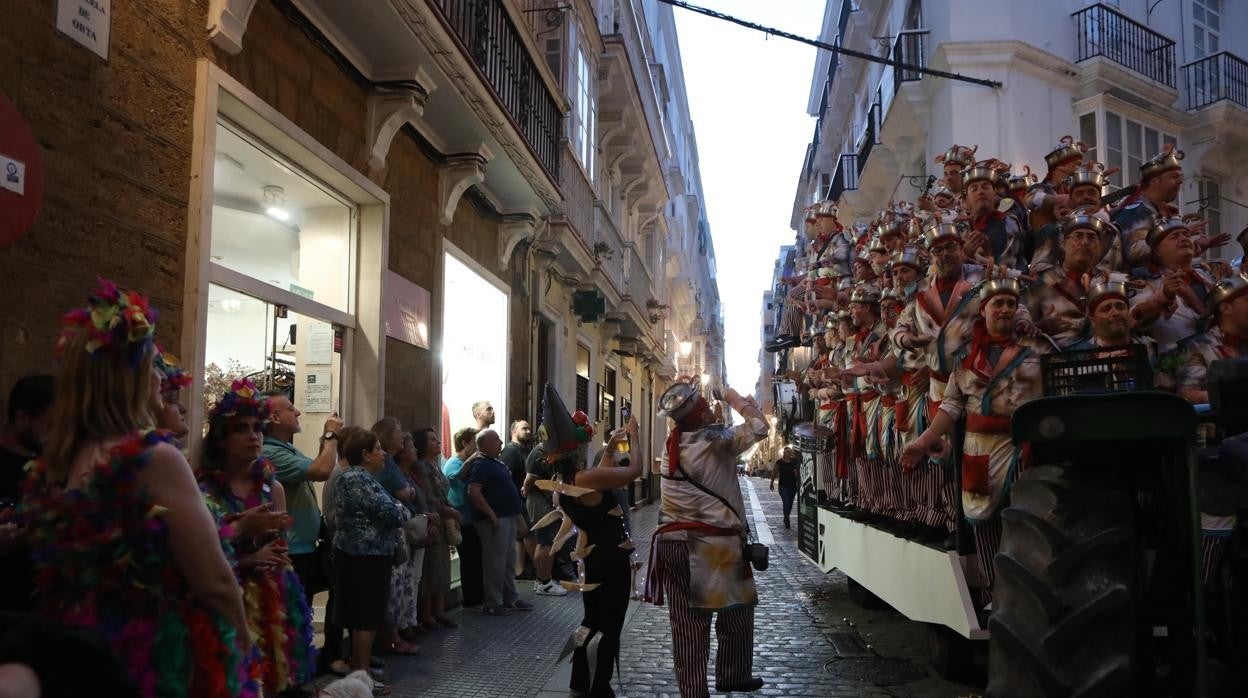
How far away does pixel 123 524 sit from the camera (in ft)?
8.50

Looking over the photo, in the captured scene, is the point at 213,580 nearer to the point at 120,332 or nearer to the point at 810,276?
the point at 120,332

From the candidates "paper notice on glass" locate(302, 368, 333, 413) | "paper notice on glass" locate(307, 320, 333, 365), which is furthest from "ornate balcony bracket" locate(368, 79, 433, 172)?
"paper notice on glass" locate(302, 368, 333, 413)

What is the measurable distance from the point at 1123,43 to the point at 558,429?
50.1 feet

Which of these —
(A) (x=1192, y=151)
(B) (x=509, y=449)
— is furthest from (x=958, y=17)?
(B) (x=509, y=449)

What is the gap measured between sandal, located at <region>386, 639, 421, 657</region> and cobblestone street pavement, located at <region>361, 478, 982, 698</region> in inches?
2.8

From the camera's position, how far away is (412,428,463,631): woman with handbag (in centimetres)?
828

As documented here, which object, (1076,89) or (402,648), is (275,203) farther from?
A: (1076,89)

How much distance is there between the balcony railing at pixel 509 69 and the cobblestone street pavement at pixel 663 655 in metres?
5.20

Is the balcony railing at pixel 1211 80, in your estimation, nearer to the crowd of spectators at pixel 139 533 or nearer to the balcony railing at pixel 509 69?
the balcony railing at pixel 509 69

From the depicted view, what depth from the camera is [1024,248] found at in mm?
6578

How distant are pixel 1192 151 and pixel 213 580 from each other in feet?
67.5

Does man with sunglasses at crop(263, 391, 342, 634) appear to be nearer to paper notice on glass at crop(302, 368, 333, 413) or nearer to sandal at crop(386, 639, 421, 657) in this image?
sandal at crop(386, 639, 421, 657)

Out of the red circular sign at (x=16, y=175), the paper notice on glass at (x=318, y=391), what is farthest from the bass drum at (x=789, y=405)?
the red circular sign at (x=16, y=175)

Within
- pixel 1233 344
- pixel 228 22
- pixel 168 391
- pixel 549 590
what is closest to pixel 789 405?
pixel 549 590
